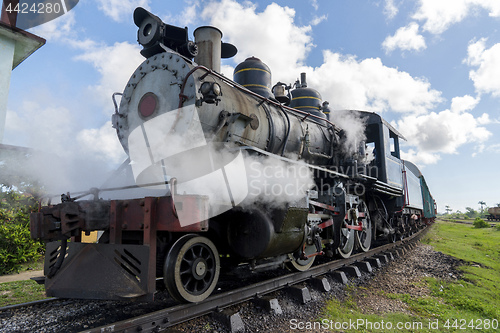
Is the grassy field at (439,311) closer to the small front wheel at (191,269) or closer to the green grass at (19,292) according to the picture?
the small front wheel at (191,269)

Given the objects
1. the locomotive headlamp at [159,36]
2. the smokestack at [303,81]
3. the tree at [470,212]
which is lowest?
the tree at [470,212]

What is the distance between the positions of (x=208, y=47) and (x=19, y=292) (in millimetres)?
4786

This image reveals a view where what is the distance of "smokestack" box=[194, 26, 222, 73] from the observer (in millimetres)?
4559

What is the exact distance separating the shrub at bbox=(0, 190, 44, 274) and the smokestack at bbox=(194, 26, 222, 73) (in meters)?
5.70

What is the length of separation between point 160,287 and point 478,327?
13.4 feet

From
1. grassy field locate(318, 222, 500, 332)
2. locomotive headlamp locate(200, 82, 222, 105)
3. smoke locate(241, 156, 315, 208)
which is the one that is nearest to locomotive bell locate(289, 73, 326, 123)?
smoke locate(241, 156, 315, 208)

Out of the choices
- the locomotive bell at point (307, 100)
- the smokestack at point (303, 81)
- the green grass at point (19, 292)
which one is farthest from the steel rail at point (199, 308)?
the smokestack at point (303, 81)

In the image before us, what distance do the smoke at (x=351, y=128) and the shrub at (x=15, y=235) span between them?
7.44 metres

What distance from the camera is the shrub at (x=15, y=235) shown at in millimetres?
6770

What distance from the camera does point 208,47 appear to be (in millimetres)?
4621

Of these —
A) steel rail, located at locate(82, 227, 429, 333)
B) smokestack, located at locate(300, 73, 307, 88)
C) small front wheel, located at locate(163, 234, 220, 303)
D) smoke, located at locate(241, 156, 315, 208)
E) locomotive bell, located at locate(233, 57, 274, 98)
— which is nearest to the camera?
steel rail, located at locate(82, 227, 429, 333)

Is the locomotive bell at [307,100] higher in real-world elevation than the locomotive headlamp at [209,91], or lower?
higher

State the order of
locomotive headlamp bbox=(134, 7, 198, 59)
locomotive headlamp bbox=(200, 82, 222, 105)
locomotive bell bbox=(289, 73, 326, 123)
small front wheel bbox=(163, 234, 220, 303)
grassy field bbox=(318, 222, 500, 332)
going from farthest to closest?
1. locomotive bell bbox=(289, 73, 326, 123)
2. locomotive headlamp bbox=(134, 7, 198, 59)
3. grassy field bbox=(318, 222, 500, 332)
4. locomotive headlamp bbox=(200, 82, 222, 105)
5. small front wheel bbox=(163, 234, 220, 303)

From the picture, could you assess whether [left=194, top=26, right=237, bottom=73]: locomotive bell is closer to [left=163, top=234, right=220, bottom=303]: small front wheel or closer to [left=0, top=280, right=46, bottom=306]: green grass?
[left=163, top=234, right=220, bottom=303]: small front wheel
